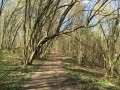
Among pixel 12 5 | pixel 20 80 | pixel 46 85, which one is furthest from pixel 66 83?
pixel 12 5

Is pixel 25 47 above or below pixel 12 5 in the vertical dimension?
below

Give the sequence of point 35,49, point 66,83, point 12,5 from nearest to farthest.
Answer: point 66,83 < point 35,49 < point 12,5

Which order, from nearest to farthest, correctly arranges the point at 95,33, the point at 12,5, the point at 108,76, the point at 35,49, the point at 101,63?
the point at 108,76 → the point at 35,49 → the point at 95,33 → the point at 101,63 → the point at 12,5

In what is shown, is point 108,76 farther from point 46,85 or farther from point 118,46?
point 46,85

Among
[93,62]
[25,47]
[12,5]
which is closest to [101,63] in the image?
[93,62]

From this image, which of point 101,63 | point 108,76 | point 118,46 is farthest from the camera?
point 101,63

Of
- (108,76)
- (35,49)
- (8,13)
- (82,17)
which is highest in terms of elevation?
(8,13)

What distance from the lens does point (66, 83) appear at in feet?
55.5

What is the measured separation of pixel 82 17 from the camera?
4228 cm

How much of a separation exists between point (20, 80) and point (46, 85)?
2.46 metres

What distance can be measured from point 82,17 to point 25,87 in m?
28.6

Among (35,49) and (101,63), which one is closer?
(35,49)

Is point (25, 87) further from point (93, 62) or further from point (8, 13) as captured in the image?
point (8, 13)

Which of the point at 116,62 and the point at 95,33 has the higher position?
the point at 95,33
